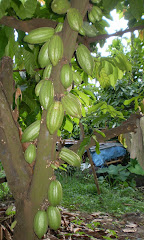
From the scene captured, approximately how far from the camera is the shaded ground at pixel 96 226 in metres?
2.36

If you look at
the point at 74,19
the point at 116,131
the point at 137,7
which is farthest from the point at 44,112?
the point at 116,131

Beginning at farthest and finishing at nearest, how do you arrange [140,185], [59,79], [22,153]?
[140,185]
[22,153]
[59,79]

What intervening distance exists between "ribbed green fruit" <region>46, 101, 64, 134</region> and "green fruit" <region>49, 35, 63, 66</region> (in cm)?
13

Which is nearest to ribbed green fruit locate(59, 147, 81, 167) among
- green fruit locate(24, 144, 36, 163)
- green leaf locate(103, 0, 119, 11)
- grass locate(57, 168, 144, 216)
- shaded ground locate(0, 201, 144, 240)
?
green fruit locate(24, 144, 36, 163)

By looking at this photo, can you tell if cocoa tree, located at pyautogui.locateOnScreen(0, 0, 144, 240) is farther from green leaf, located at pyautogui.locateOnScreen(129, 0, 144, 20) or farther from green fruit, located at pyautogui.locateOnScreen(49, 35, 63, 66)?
green leaf, located at pyautogui.locateOnScreen(129, 0, 144, 20)

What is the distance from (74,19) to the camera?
0.70 m

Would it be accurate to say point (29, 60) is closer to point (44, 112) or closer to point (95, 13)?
point (95, 13)

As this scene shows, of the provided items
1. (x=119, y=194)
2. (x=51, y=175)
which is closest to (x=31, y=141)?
(x=51, y=175)

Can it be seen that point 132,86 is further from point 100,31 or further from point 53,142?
point 53,142

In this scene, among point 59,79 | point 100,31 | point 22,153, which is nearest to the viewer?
point 59,79

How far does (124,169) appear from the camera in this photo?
564 cm

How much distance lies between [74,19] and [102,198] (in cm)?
394

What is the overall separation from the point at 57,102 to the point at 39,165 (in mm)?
207

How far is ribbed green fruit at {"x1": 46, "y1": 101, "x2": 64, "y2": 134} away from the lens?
2.37ft
